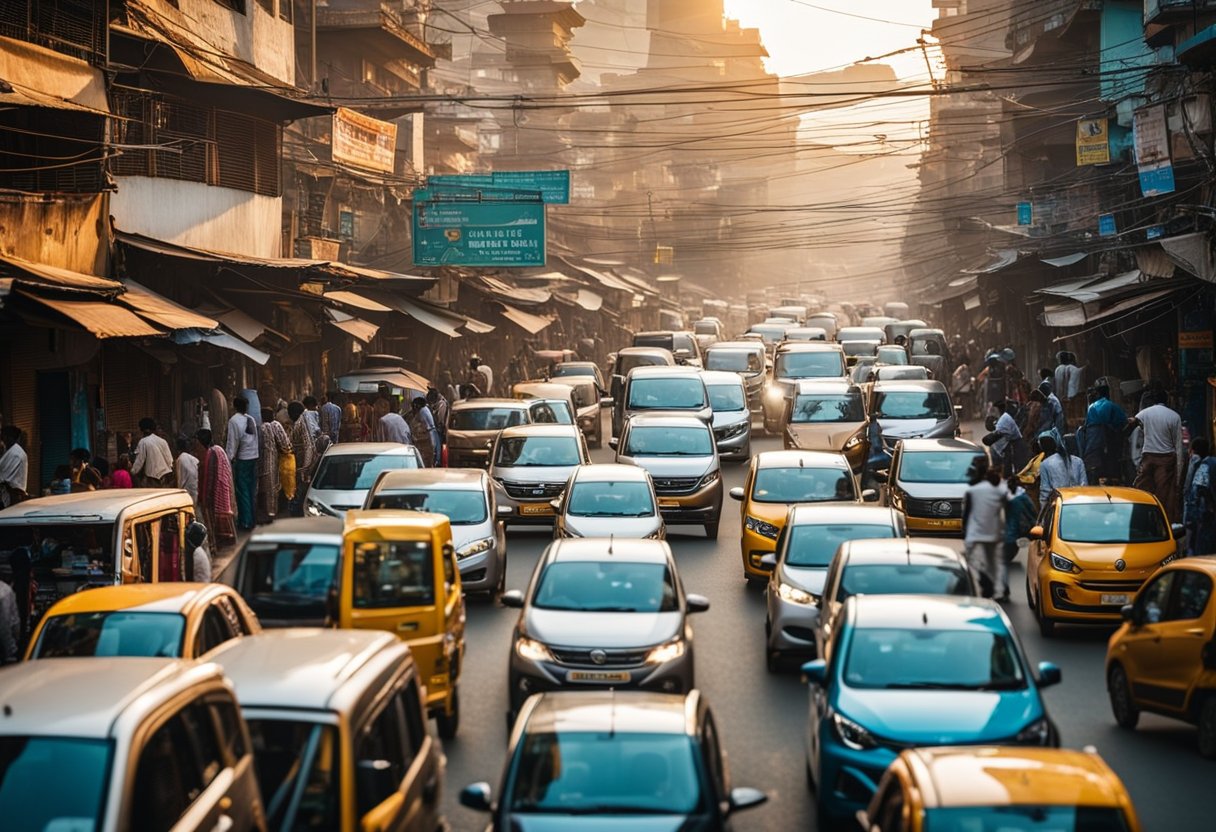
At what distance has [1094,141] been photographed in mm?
39219

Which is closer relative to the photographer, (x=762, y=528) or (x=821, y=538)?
(x=821, y=538)

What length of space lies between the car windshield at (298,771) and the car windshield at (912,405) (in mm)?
26551

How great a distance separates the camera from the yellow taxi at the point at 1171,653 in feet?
42.3

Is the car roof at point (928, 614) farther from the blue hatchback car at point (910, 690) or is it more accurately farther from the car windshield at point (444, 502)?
the car windshield at point (444, 502)

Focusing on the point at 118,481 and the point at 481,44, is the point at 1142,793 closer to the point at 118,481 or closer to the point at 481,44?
the point at 118,481

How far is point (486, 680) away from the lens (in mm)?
16156

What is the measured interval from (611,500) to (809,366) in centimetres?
2068

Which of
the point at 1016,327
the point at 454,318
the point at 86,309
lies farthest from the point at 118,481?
the point at 1016,327

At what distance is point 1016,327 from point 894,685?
5061 cm

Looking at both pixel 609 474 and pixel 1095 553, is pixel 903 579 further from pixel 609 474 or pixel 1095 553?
pixel 609 474

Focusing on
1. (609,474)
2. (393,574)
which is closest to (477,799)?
(393,574)

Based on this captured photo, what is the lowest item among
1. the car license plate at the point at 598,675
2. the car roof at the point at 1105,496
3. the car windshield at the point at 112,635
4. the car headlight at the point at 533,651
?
the car license plate at the point at 598,675

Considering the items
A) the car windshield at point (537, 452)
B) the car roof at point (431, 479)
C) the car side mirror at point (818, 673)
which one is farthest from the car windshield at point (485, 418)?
the car side mirror at point (818, 673)

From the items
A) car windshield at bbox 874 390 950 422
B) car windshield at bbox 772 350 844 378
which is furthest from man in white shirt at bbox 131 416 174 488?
car windshield at bbox 772 350 844 378
